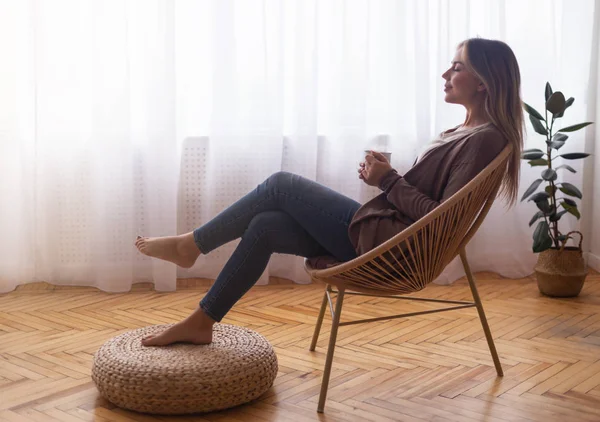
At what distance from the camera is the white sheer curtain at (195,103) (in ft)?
12.7

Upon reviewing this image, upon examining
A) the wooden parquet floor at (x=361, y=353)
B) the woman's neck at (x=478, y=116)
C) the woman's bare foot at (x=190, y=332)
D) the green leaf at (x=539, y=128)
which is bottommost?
the wooden parquet floor at (x=361, y=353)

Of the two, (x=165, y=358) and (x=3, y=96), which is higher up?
(x=3, y=96)

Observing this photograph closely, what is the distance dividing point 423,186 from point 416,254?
23 cm

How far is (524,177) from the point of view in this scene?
4.35 meters

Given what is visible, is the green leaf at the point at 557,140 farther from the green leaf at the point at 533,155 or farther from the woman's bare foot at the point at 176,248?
the woman's bare foot at the point at 176,248

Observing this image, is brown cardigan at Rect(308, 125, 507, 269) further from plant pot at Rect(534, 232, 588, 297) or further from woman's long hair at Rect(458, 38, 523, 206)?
plant pot at Rect(534, 232, 588, 297)

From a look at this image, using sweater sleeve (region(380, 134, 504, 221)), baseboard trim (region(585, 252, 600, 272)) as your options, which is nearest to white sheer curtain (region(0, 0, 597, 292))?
baseboard trim (region(585, 252, 600, 272))

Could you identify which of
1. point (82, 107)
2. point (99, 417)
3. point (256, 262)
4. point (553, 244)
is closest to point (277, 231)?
point (256, 262)

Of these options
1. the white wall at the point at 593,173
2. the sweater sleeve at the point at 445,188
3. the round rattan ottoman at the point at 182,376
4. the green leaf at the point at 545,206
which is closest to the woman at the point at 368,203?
→ the sweater sleeve at the point at 445,188

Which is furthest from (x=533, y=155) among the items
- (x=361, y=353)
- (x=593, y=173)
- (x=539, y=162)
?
(x=361, y=353)

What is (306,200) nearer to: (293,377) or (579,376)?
(293,377)

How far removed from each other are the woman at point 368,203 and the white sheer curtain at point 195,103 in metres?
1.41

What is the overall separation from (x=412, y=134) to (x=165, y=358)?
218cm

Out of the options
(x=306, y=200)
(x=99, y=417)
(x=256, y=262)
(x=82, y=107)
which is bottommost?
(x=99, y=417)
